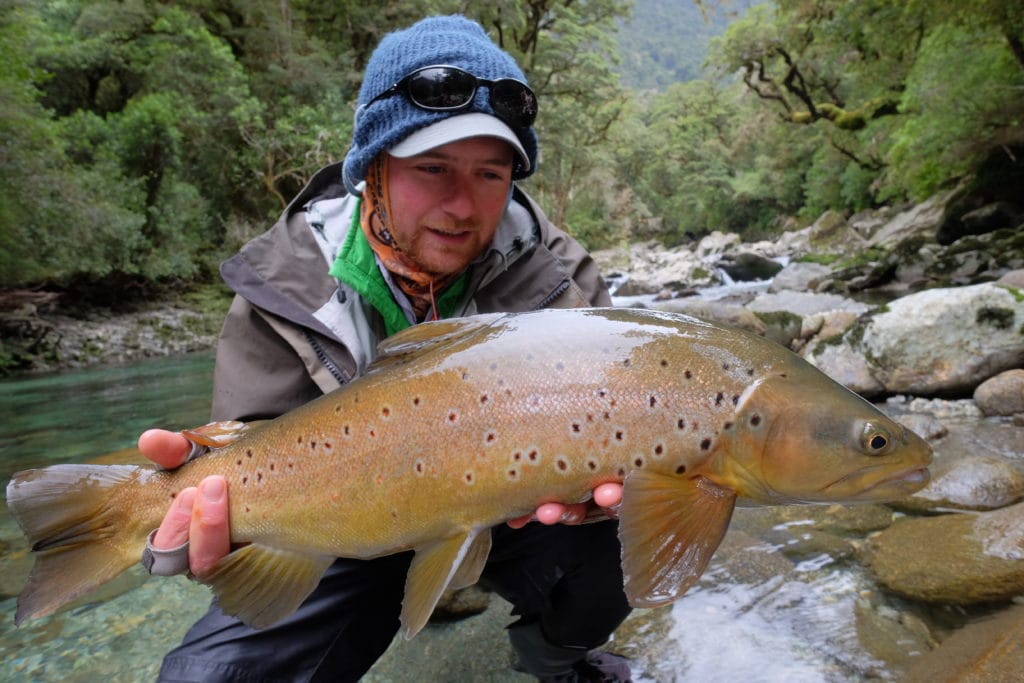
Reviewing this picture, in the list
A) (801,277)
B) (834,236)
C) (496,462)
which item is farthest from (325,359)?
(834,236)

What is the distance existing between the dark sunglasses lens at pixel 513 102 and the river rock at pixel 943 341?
5.38m

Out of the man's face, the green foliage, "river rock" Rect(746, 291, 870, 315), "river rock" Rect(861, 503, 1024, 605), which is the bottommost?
"river rock" Rect(746, 291, 870, 315)

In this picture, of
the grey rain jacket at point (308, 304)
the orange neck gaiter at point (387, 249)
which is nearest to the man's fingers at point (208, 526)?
the grey rain jacket at point (308, 304)

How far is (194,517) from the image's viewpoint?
1.66 m

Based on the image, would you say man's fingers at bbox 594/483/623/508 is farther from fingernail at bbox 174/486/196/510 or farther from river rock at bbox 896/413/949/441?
river rock at bbox 896/413/949/441

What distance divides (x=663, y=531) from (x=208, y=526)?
1.20 m

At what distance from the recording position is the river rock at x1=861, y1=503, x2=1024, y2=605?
2502 millimetres

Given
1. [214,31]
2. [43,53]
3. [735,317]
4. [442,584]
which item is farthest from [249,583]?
[214,31]

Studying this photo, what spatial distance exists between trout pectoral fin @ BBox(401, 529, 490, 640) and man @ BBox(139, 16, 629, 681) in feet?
1.48

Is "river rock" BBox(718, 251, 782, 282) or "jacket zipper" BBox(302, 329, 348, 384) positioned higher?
"jacket zipper" BBox(302, 329, 348, 384)

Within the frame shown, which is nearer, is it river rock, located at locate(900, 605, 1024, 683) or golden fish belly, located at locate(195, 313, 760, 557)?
golden fish belly, located at locate(195, 313, 760, 557)

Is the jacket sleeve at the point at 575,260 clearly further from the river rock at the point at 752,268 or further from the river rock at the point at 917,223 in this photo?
the river rock at the point at 752,268

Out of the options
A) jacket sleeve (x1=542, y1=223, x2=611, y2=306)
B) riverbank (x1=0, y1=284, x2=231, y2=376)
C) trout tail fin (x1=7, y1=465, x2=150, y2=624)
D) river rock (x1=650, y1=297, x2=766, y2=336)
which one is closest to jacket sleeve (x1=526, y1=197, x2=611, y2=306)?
jacket sleeve (x1=542, y1=223, x2=611, y2=306)

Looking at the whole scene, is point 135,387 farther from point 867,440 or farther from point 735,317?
point 867,440
